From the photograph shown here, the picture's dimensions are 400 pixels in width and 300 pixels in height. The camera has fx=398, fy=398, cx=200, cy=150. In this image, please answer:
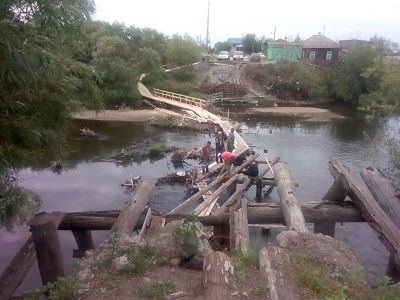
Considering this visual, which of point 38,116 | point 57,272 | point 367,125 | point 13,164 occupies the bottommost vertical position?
point 367,125

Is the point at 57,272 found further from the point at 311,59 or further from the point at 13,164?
the point at 311,59

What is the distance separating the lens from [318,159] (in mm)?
25484

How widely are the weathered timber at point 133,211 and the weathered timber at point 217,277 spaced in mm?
2793

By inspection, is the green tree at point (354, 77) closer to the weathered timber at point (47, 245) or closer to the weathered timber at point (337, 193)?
the weathered timber at point (337, 193)

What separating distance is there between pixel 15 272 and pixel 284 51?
59676mm

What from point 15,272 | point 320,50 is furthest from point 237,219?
point 320,50

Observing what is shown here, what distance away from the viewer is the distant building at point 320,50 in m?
56.1

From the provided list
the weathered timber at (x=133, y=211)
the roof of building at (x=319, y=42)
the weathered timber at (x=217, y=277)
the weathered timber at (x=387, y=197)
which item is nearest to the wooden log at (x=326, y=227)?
Result: the weathered timber at (x=387, y=197)

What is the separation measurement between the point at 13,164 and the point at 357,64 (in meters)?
43.9

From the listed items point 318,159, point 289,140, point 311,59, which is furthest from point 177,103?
point 311,59

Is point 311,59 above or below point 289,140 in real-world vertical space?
above

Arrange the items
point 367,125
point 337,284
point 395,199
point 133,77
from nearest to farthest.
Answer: point 337,284
point 395,199
point 367,125
point 133,77

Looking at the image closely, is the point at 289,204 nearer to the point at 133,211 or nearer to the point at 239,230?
the point at 239,230

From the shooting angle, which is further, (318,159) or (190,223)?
(318,159)
